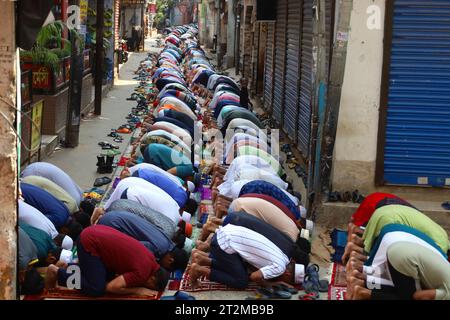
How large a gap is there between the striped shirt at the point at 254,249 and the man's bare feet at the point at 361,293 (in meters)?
0.82

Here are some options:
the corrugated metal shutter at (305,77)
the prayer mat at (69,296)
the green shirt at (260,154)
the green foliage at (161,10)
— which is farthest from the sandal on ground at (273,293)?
the green foliage at (161,10)

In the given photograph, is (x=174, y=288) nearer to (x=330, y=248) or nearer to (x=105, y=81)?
(x=330, y=248)

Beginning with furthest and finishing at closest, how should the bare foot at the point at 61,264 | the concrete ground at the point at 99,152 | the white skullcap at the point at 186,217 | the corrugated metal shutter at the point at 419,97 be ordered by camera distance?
the corrugated metal shutter at the point at 419,97, the white skullcap at the point at 186,217, the concrete ground at the point at 99,152, the bare foot at the point at 61,264

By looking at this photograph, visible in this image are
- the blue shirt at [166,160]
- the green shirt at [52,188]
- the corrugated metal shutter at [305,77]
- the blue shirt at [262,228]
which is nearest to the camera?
the blue shirt at [262,228]

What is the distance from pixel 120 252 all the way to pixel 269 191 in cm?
232

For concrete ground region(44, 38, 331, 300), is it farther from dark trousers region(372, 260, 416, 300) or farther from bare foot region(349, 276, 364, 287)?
dark trousers region(372, 260, 416, 300)

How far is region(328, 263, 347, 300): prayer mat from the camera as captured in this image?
6647 millimetres

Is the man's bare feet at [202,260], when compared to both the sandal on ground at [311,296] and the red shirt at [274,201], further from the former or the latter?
the red shirt at [274,201]

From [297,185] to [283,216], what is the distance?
11.7 feet

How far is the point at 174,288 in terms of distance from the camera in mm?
6617

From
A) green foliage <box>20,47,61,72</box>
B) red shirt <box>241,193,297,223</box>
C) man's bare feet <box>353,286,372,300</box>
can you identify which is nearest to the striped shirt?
man's bare feet <box>353,286,372,300</box>

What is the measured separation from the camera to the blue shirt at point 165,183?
836 cm

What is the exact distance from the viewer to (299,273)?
22.0 feet
